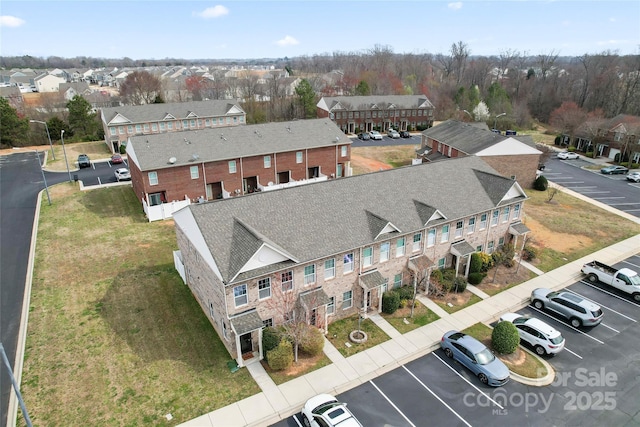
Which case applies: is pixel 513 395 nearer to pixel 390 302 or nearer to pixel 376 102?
pixel 390 302

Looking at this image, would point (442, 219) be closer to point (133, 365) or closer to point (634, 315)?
point (634, 315)

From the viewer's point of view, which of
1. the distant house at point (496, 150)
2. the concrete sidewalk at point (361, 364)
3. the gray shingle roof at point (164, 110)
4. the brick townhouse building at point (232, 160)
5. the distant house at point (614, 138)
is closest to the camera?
the concrete sidewalk at point (361, 364)

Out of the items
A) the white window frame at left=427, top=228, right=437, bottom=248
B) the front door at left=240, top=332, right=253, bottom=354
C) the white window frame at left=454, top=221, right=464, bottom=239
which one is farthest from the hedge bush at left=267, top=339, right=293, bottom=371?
the white window frame at left=454, top=221, right=464, bottom=239

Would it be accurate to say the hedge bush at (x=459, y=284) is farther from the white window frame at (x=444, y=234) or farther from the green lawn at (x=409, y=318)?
the green lawn at (x=409, y=318)

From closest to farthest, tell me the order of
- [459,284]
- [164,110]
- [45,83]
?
[459,284] → [164,110] → [45,83]

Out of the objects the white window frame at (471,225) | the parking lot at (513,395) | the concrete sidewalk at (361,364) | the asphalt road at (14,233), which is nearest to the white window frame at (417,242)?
the concrete sidewalk at (361,364)

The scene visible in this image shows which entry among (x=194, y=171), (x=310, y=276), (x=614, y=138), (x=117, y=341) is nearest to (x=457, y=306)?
(x=310, y=276)

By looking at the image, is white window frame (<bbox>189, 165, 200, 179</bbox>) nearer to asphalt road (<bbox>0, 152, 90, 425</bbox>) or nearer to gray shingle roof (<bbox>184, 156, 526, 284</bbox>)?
asphalt road (<bbox>0, 152, 90, 425</bbox>)
